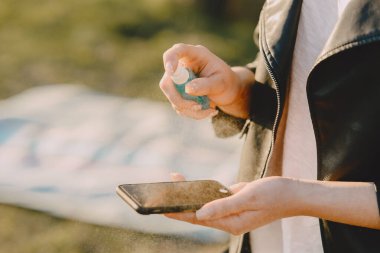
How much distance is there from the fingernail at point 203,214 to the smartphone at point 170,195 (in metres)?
0.03

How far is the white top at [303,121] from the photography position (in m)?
1.81

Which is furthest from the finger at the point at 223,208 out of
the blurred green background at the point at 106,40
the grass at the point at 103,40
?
the grass at the point at 103,40

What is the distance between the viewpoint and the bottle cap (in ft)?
6.12

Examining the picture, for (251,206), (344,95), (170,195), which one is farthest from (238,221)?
(344,95)

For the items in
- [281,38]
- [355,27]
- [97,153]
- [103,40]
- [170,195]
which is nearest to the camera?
[355,27]

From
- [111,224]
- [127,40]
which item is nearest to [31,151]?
[111,224]

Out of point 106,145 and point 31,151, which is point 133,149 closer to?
point 106,145

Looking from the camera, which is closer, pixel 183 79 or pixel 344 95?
pixel 344 95

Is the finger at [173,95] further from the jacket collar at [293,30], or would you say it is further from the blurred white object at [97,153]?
the blurred white object at [97,153]

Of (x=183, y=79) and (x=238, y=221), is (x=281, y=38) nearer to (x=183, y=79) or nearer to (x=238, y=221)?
(x=183, y=79)

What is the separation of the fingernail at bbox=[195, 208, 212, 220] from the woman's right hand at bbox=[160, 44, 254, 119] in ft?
1.33

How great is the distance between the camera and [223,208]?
160 centimetres

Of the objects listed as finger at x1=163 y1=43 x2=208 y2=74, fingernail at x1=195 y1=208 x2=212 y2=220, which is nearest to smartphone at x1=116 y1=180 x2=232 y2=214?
fingernail at x1=195 y1=208 x2=212 y2=220

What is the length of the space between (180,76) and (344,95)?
468mm
